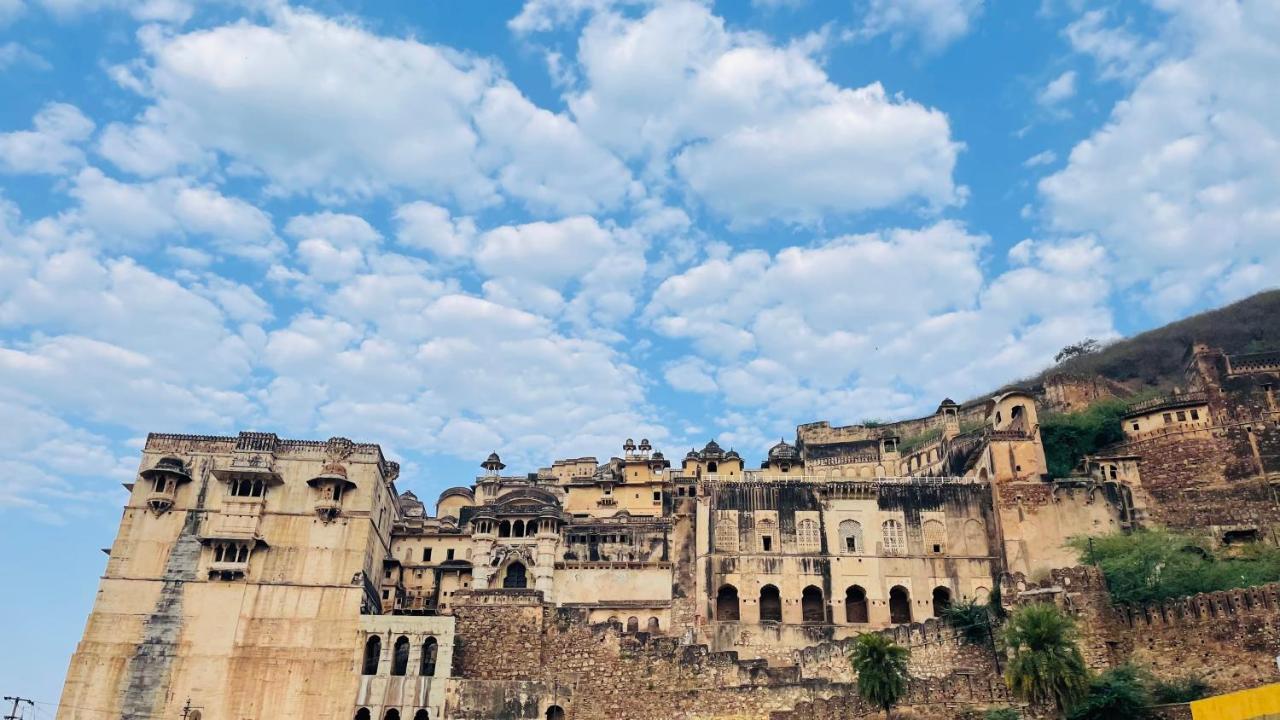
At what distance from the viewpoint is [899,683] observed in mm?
32625

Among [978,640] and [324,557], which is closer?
[978,640]

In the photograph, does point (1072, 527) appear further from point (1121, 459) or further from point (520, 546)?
point (520, 546)

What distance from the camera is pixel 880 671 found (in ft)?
107

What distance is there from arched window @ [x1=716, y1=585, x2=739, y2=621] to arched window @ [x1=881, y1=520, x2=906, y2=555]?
315 inches

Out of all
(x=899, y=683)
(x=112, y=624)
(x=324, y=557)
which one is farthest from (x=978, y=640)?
(x=112, y=624)

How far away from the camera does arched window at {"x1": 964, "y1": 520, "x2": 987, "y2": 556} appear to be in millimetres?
50312

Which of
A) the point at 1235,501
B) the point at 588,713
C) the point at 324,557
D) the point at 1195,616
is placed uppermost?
the point at 1235,501

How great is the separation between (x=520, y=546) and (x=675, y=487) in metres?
12.0

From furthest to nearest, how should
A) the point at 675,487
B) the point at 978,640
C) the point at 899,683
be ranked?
the point at 675,487 < the point at 978,640 < the point at 899,683

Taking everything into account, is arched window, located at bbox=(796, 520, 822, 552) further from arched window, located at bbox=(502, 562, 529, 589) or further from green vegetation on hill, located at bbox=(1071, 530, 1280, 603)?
arched window, located at bbox=(502, 562, 529, 589)

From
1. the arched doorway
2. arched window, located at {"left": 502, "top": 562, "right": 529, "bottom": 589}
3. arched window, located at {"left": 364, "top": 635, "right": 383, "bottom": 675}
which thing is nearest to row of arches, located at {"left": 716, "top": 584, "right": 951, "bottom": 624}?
arched window, located at {"left": 502, "top": 562, "right": 529, "bottom": 589}

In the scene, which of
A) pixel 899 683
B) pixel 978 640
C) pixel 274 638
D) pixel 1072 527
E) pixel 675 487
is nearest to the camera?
pixel 899 683

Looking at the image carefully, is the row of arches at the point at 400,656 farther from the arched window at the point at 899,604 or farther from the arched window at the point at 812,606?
the arched window at the point at 899,604

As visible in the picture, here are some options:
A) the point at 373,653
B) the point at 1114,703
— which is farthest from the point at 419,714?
the point at 1114,703
